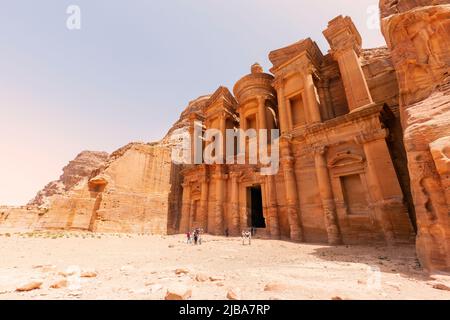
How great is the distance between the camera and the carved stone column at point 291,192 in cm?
1395

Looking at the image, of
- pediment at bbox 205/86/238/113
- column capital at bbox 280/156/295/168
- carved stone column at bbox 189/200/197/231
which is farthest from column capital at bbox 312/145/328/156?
carved stone column at bbox 189/200/197/231

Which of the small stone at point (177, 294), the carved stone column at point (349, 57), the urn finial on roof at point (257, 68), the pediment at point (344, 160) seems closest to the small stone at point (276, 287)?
the small stone at point (177, 294)

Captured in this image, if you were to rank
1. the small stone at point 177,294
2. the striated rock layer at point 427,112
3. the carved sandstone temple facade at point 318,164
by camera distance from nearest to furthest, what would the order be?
the small stone at point 177,294
the striated rock layer at point 427,112
the carved sandstone temple facade at point 318,164

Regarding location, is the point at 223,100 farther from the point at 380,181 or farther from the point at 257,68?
the point at 380,181

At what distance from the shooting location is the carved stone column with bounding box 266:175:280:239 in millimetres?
15234

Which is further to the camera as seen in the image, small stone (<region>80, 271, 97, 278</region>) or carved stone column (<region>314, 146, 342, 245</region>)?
carved stone column (<region>314, 146, 342, 245</region>)

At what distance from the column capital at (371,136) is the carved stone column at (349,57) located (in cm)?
275

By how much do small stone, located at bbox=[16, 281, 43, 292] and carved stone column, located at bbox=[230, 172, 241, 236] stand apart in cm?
1517

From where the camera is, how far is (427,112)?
18.5 feet

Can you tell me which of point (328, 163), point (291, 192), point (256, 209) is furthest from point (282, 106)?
point (256, 209)

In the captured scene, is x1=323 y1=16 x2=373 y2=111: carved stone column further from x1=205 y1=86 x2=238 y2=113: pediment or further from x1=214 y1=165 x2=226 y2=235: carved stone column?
x1=214 y1=165 x2=226 y2=235: carved stone column

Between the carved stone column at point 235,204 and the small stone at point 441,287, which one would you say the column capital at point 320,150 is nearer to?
the carved stone column at point 235,204
